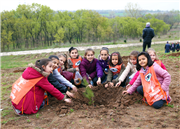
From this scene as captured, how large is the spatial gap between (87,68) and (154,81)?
221 centimetres

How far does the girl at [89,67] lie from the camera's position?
4656mm

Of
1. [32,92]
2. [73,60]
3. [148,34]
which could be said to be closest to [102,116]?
[32,92]

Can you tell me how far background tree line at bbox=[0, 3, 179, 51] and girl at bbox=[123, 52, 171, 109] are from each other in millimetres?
36703

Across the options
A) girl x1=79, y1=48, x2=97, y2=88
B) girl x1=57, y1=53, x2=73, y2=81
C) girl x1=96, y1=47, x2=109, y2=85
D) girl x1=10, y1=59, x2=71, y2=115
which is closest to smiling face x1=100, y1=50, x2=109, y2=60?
girl x1=96, y1=47, x2=109, y2=85

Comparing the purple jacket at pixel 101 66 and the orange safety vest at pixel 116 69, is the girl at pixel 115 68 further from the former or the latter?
the purple jacket at pixel 101 66

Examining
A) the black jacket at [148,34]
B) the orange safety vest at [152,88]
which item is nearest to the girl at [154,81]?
the orange safety vest at [152,88]

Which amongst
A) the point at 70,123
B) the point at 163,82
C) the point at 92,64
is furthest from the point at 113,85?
the point at 70,123

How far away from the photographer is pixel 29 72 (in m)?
3.12

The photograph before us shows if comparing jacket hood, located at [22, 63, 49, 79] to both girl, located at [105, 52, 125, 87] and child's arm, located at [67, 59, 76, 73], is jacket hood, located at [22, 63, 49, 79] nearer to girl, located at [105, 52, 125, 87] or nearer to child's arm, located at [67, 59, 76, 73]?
child's arm, located at [67, 59, 76, 73]

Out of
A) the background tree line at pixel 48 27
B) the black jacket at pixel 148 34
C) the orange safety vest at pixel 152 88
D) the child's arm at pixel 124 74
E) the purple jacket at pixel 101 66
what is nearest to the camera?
the orange safety vest at pixel 152 88

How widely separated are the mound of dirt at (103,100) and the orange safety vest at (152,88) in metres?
0.42

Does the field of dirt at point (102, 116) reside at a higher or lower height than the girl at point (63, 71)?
lower

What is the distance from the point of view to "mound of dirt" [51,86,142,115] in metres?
3.36

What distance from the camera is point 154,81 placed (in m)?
3.16
